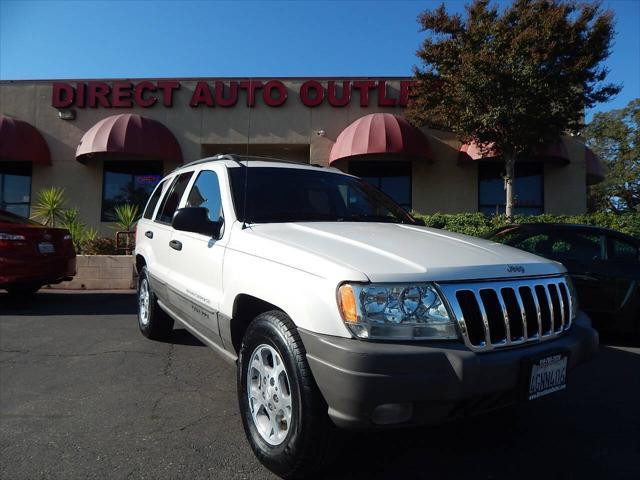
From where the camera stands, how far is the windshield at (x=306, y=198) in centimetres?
320

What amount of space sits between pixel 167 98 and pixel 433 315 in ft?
47.4

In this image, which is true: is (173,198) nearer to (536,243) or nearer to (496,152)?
(536,243)

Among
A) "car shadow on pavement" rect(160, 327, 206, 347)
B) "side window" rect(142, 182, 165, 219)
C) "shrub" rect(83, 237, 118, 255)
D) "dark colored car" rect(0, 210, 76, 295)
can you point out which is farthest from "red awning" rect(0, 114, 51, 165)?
"car shadow on pavement" rect(160, 327, 206, 347)

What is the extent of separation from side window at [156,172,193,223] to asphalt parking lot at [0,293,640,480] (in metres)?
1.45

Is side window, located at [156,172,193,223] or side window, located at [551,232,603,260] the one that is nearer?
side window, located at [156,172,193,223]

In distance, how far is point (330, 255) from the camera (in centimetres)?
226

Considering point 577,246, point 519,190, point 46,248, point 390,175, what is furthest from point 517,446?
point 519,190

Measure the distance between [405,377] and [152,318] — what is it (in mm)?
3852

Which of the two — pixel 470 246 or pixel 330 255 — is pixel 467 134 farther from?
pixel 330 255

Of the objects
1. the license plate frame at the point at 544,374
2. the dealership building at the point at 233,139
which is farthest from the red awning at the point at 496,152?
the license plate frame at the point at 544,374

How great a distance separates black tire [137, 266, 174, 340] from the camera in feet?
16.3

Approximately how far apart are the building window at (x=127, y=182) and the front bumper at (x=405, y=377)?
1441 centimetres

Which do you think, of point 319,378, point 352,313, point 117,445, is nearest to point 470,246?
point 352,313

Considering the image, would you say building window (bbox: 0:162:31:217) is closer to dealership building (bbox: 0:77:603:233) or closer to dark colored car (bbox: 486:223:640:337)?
dealership building (bbox: 0:77:603:233)
